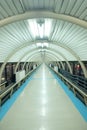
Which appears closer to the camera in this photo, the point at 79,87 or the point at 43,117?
the point at 43,117

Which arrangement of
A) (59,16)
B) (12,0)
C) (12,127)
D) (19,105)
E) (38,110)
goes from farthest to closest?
(19,105) < (38,110) < (59,16) < (12,127) < (12,0)

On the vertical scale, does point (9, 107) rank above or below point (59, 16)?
below

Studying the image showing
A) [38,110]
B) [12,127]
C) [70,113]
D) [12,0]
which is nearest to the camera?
[12,0]

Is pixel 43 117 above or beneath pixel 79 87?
beneath

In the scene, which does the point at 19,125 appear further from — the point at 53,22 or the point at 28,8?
Result: the point at 53,22

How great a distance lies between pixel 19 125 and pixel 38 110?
5.15 feet

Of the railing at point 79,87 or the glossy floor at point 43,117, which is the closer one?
the glossy floor at point 43,117

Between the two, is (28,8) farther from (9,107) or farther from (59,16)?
(9,107)

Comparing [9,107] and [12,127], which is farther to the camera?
[9,107]

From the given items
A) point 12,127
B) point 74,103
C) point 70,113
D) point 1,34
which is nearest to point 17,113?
point 12,127

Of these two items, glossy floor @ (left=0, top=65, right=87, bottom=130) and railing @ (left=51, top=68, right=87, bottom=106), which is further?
railing @ (left=51, top=68, right=87, bottom=106)

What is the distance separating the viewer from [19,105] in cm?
723

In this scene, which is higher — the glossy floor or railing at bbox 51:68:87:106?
railing at bbox 51:68:87:106

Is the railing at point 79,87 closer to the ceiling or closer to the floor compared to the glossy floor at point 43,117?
closer to the ceiling
